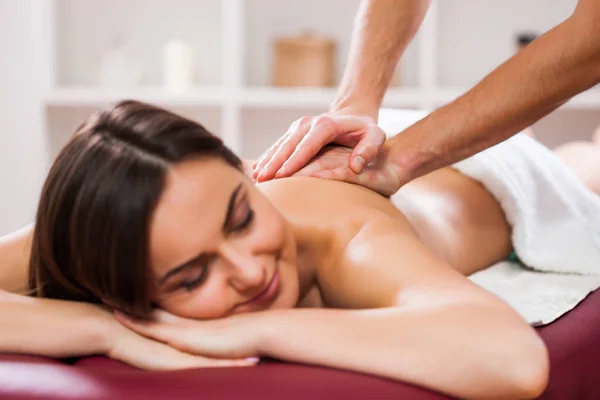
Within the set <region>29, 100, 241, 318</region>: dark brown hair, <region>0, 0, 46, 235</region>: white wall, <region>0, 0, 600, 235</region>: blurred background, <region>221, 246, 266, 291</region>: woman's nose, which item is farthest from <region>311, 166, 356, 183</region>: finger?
<region>0, 0, 46, 235</region>: white wall

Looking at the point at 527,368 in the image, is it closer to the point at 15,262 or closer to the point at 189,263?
the point at 189,263

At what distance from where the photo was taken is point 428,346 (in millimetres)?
Answer: 1142

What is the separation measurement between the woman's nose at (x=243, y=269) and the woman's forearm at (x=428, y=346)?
0.08m

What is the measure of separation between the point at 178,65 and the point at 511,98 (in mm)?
2731

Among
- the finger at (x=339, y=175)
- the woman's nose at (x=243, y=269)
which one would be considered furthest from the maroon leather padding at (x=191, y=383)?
the finger at (x=339, y=175)

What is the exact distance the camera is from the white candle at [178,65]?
4207mm

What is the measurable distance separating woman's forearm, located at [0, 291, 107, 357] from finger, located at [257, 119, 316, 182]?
554 millimetres

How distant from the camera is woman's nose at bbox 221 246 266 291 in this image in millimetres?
1260

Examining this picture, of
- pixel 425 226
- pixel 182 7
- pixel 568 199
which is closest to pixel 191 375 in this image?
pixel 425 226

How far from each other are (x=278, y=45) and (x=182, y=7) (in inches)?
23.8

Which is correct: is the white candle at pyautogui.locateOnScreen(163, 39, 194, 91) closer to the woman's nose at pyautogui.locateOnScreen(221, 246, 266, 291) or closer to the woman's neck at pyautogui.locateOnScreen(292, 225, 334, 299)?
the woman's neck at pyautogui.locateOnScreen(292, 225, 334, 299)

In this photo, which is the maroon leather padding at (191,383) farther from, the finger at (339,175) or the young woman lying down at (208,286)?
the finger at (339,175)

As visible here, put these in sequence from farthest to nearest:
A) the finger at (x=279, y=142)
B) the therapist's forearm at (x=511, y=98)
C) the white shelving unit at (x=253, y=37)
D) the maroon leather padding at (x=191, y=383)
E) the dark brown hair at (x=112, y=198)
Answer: the white shelving unit at (x=253, y=37)
the finger at (x=279, y=142)
the therapist's forearm at (x=511, y=98)
the dark brown hair at (x=112, y=198)
the maroon leather padding at (x=191, y=383)

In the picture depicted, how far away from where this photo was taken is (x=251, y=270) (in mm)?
1261
